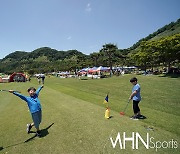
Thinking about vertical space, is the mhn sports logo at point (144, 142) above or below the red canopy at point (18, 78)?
below

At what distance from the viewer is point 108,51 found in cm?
6588

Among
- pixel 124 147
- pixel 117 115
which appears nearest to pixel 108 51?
pixel 117 115

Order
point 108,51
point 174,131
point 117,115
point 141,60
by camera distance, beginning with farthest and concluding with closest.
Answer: point 108,51 < point 141,60 < point 117,115 < point 174,131

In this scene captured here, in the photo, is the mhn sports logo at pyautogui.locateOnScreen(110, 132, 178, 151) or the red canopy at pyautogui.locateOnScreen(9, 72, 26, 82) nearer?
the mhn sports logo at pyautogui.locateOnScreen(110, 132, 178, 151)

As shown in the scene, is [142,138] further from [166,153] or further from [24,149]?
[24,149]

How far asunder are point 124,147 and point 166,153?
4.07 ft

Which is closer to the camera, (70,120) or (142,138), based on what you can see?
(142,138)

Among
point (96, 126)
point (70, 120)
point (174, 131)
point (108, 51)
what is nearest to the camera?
point (174, 131)

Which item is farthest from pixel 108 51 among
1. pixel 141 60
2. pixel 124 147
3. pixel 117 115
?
pixel 124 147

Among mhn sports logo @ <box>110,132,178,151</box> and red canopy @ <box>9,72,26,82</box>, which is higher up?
red canopy @ <box>9,72,26,82</box>

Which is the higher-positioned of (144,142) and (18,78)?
(18,78)

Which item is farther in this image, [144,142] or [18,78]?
[18,78]

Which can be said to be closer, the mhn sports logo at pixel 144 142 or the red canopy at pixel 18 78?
the mhn sports logo at pixel 144 142

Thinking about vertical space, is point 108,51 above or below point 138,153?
above
